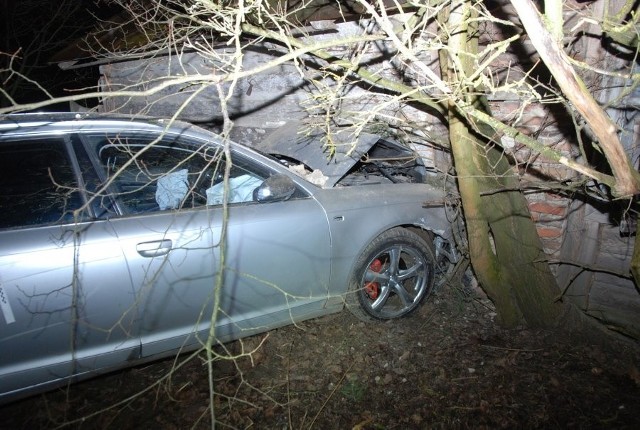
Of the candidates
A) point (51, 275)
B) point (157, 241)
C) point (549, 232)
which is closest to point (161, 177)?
point (157, 241)

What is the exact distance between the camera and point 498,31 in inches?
145

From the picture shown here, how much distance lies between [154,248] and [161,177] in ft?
1.92

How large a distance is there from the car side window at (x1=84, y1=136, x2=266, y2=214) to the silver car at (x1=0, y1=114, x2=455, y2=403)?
A: 10 mm

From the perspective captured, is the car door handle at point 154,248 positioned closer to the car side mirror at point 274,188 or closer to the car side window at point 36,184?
the car side window at point 36,184

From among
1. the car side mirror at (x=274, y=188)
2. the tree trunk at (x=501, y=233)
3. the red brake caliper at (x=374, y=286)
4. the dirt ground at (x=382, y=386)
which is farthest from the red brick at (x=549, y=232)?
the car side mirror at (x=274, y=188)

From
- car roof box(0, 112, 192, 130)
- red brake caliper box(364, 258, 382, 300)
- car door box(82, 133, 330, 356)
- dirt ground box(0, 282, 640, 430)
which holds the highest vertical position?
car roof box(0, 112, 192, 130)

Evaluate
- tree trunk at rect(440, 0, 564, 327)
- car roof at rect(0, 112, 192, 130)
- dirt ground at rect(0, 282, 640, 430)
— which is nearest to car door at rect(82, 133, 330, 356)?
car roof at rect(0, 112, 192, 130)

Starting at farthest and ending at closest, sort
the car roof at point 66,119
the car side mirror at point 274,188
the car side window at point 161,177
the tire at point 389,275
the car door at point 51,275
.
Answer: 1. the tire at point 389,275
2. the car side mirror at point 274,188
3. the car side window at point 161,177
4. the car roof at point 66,119
5. the car door at point 51,275

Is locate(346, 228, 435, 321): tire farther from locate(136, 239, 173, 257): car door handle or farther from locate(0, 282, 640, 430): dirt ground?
locate(136, 239, 173, 257): car door handle

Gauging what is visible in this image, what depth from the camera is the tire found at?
11.5 feet

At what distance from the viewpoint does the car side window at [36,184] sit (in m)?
2.44

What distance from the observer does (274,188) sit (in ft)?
9.55

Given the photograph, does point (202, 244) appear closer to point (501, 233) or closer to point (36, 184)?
point (36, 184)

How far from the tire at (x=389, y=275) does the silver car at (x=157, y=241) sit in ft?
0.06
